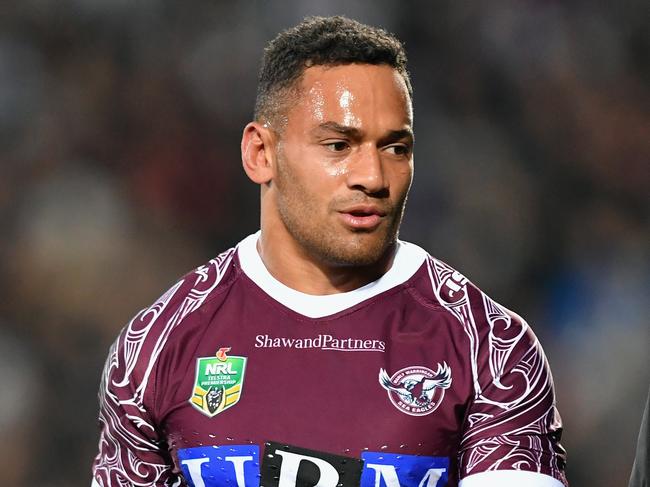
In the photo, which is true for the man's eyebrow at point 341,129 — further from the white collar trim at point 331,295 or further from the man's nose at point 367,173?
the white collar trim at point 331,295

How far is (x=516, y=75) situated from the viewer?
5641 mm

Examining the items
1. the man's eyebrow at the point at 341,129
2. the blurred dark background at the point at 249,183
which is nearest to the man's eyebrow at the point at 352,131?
the man's eyebrow at the point at 341,129

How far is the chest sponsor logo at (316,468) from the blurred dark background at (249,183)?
267cm

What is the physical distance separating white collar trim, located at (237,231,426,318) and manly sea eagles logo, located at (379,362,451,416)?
24 cm

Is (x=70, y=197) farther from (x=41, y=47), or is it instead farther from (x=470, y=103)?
(x=470, y=103)

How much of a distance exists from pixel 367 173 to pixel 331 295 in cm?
38

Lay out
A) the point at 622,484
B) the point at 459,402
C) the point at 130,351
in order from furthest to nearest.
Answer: the point at 622,484
the point at 130,351
the point at 459,402

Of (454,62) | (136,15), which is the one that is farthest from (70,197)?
(454,62)

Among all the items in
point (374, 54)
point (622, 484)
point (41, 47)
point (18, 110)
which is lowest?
point (622, 484)

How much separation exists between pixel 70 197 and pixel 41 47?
796mm

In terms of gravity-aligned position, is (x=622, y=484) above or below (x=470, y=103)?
below

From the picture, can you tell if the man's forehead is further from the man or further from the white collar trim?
the white collar trim

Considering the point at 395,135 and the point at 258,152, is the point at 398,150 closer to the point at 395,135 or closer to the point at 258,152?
the point at 395,135

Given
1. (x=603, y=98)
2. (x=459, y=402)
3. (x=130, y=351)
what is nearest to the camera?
(x=459, y=402)
